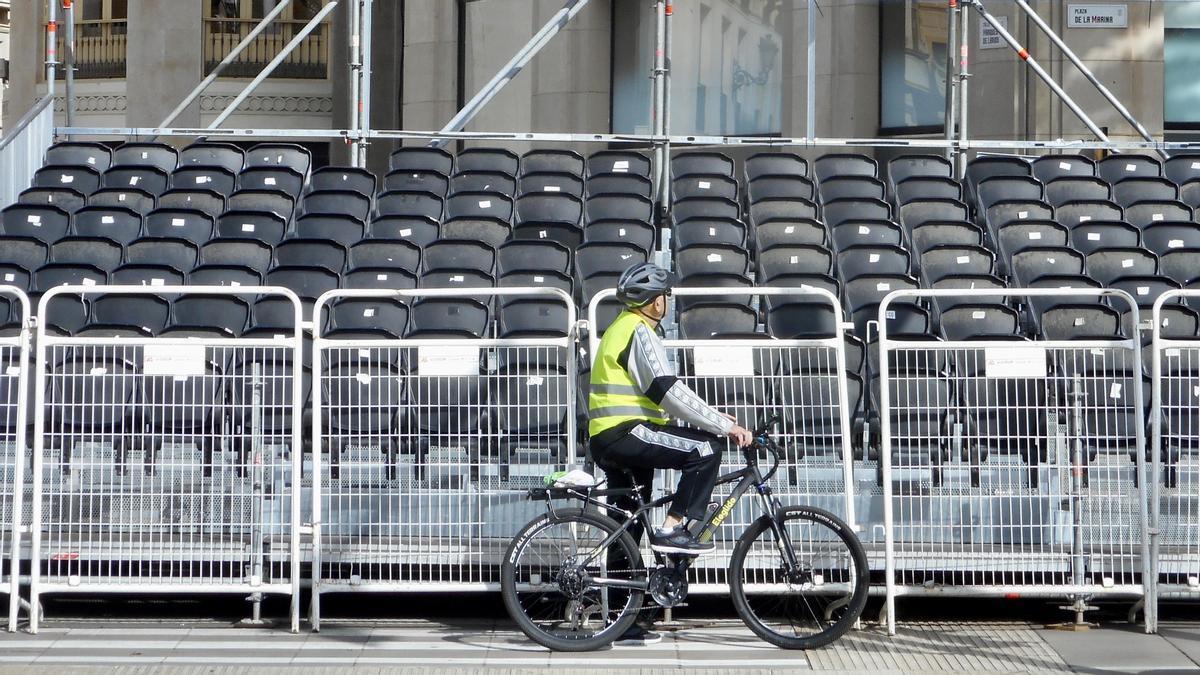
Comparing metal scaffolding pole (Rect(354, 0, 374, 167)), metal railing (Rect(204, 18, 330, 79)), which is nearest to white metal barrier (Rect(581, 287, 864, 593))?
metal scaffolding pole (Rect(354, 0, 374, 167))

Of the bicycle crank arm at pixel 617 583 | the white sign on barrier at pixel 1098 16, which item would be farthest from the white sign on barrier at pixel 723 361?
the white sign on barrier at pixel 1098 16

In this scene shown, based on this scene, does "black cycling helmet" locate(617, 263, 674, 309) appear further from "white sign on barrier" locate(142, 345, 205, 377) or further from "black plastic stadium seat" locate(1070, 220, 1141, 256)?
"black plastic stadium seat" locate(1070, 220, 1141, 256)

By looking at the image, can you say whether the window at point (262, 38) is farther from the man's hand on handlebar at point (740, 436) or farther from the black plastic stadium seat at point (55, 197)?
the man's hand on handlebar at point (740, 436)

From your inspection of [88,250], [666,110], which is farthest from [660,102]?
[88,250]

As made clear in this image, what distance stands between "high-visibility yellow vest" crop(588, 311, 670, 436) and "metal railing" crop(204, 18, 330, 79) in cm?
1851

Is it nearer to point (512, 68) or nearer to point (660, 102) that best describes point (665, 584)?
point (660, 102)

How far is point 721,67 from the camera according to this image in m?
18.9

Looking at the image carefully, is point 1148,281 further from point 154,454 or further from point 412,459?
point 154,454

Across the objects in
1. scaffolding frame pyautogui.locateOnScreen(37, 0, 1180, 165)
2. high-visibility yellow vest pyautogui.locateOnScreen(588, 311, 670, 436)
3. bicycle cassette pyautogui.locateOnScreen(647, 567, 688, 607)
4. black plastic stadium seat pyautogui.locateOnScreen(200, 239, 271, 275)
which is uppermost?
scaffolding frame pyautogui.locateOnScreen(37, 0, 1180, 165)

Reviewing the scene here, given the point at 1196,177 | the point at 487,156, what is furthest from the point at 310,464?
the point at 1196,177

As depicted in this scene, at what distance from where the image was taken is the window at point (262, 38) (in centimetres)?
2386

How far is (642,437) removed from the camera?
6402 mm

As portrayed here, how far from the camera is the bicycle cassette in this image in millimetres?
6531

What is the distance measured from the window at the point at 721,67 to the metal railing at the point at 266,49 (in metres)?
6.87
